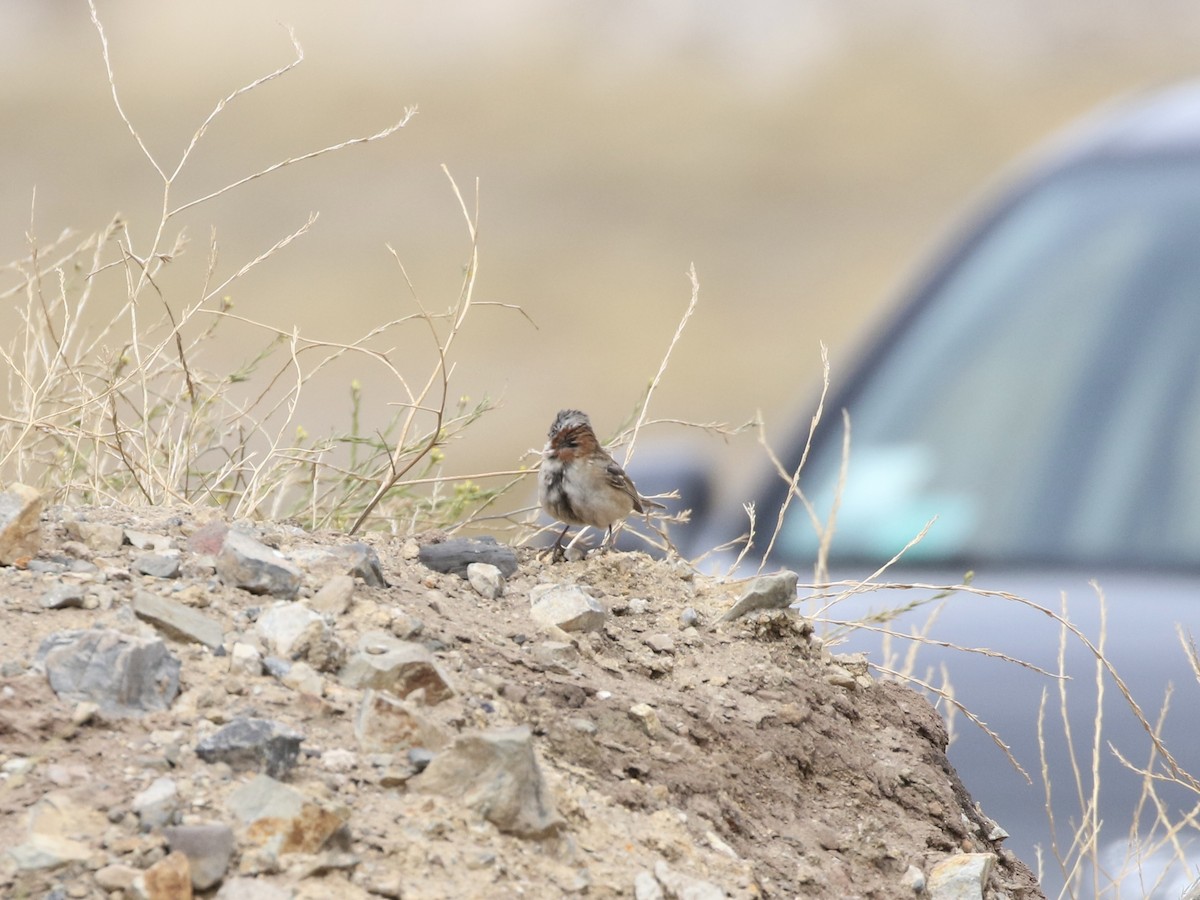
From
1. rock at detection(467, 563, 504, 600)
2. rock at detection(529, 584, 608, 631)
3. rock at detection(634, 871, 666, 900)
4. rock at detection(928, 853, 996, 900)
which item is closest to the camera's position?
rock at detection(634, 871, 666, 900)

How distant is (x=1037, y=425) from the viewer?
22.0 feet

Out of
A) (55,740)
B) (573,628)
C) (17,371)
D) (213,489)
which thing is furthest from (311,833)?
(17,371)

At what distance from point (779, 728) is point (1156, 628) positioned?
2516 mm

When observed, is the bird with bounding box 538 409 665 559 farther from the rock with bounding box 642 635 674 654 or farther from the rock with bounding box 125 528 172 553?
the rock with bounding box 125 528 172 553

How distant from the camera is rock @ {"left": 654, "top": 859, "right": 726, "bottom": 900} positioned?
2299 millimetres

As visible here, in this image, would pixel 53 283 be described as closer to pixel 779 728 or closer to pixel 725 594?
pixel 725 594

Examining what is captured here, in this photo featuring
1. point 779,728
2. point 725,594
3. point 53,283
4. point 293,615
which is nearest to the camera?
point 293,615

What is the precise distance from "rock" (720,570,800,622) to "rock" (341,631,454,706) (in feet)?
2.43

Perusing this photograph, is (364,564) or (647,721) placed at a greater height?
(364,564)

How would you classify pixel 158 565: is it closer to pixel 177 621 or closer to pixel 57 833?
pixel 177 621

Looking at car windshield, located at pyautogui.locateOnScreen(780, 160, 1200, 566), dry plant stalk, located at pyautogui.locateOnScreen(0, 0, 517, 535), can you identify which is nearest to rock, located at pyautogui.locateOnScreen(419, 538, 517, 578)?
dry plant stalk, located at pyautogui.locateOnScreen(0, 0, 517, 535)

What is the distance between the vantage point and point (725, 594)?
324 cm

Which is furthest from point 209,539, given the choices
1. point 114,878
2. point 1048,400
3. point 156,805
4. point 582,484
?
point 1048,400

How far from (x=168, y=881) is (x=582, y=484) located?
1.81 m
